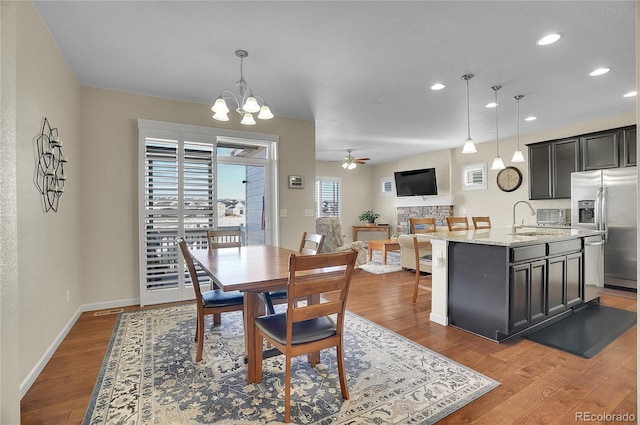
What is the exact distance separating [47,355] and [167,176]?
7.38ft

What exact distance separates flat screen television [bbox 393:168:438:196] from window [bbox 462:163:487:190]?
73cm

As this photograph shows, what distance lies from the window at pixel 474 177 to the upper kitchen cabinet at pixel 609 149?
77.2 inches

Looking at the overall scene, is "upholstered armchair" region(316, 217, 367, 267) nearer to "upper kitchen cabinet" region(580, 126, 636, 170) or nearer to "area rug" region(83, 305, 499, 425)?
"area rug" region(83, 305, 499, 425)

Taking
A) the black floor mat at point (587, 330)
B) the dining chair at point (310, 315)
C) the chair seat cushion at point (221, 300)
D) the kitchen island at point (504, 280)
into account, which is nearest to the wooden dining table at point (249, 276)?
the dining chair at point (310, 315)

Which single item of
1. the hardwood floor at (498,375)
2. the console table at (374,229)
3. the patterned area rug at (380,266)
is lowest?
the hardwood floor at (498,375)

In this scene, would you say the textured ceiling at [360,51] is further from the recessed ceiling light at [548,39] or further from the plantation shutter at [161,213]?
the plantation shutter at [161,213]

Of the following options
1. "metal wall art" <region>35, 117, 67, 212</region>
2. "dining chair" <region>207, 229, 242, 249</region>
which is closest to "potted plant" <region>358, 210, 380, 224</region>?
"dining chair" <region>207, 229, 242, 249</region>

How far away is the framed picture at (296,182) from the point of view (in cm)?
495

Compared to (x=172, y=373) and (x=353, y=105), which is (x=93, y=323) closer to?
(x=172, y=373)

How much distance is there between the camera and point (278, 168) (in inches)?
190

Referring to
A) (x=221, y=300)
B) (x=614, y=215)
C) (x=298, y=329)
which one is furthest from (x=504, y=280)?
(x=614, y=215)

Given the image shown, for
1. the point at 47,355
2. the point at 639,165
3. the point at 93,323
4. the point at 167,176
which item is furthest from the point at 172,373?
the point at 639,165

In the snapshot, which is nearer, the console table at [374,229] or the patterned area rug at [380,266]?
the patterned area rug at [380,266]

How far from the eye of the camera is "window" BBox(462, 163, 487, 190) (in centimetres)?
686
